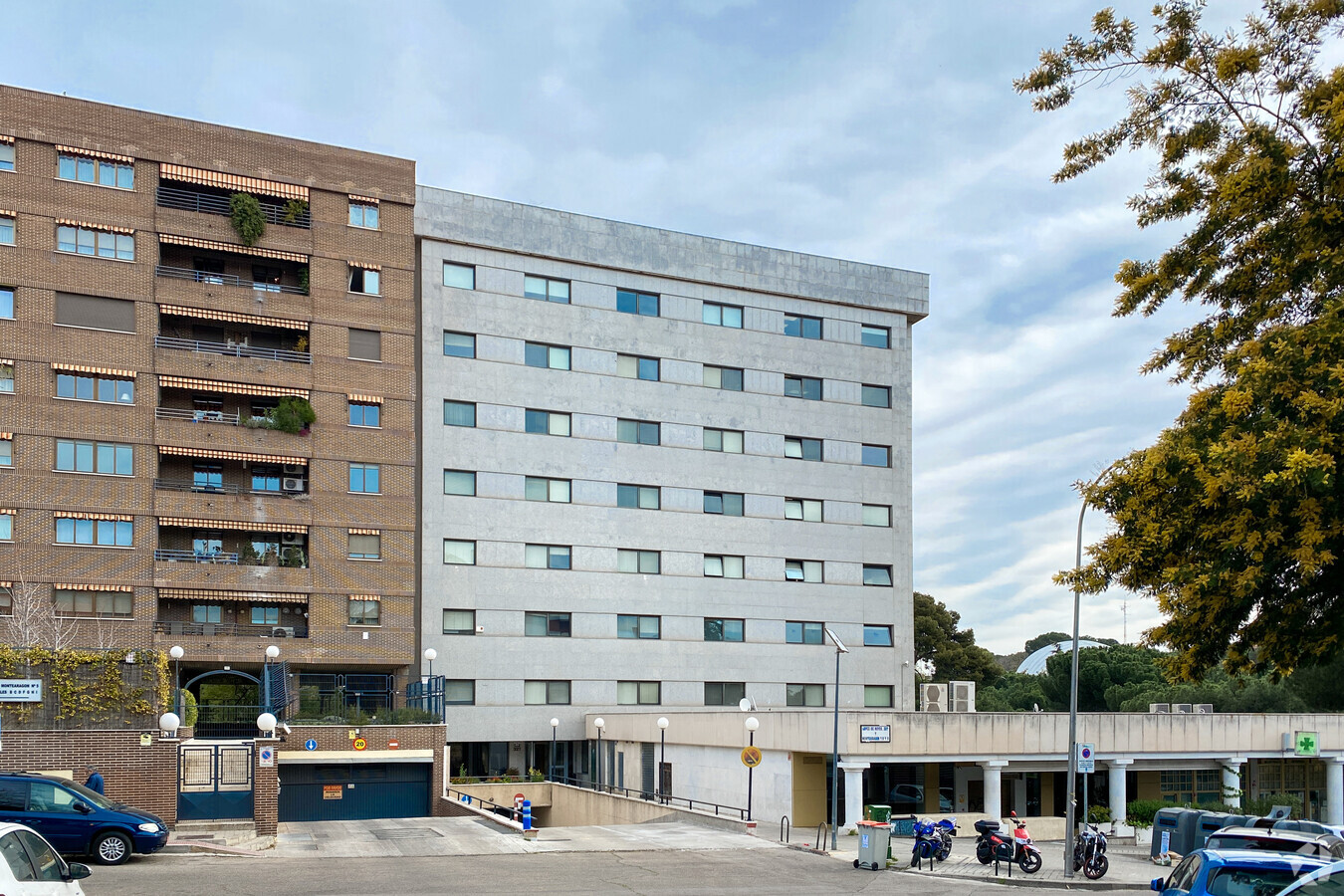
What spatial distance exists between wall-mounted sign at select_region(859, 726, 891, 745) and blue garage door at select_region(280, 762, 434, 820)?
55.8ft

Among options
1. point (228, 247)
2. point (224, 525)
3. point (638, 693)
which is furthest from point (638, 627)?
point (228, 247)

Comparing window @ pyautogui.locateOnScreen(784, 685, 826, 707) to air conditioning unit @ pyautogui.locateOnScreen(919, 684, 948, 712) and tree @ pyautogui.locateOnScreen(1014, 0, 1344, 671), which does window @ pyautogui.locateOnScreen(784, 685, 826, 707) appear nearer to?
air conditioning unit @ pyautogui.locateOnScreen(919, 684, 948, 712)

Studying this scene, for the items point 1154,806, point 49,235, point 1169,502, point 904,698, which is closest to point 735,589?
point 904,698

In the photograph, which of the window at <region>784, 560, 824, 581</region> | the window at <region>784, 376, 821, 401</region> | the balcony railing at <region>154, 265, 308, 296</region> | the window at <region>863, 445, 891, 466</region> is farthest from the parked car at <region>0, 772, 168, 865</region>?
the window at <region>863, 445, 891, 466</region>

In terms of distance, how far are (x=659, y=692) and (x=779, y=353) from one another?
1764 cm

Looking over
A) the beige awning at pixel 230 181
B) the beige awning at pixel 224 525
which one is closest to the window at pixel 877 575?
the beige awning at pixel 224 525

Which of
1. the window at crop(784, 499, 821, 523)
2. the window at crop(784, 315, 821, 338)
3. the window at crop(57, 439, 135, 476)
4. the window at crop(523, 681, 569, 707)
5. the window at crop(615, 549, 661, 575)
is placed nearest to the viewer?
the window at crop(57, 439, 135, 476)

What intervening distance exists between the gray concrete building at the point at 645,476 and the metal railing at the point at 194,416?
819 centimetres

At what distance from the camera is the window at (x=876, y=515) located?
208ft

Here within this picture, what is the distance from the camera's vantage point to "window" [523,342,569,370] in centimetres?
5662

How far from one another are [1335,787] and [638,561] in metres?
29.5

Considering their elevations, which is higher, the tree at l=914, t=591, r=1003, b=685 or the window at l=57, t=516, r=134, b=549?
the window at l=57, t=516, r=134, b=549

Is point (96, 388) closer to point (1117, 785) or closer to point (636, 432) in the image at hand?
point (636, 432)

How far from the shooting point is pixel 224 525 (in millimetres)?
49906
